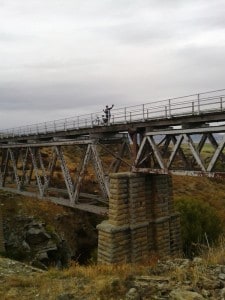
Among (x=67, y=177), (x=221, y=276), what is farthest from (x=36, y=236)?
(x=221, y=276)

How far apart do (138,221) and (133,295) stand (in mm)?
14080

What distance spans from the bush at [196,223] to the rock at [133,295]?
25867 millimetres

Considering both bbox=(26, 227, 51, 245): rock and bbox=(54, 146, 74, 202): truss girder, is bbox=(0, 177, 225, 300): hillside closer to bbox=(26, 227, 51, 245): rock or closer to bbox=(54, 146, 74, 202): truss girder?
bbox=(54, 146, 74, 202): truss girder

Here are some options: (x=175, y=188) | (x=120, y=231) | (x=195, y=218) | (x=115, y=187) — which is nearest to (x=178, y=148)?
(x=115, y=187)

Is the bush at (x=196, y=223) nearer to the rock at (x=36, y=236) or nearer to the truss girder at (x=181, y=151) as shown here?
the rock at (x=36, y=236)

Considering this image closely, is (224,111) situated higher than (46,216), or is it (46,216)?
(224,111)

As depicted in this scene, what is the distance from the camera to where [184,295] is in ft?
27.8

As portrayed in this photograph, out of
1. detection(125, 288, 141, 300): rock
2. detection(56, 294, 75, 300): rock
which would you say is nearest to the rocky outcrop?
detection(56, 294, 75, 300): rock

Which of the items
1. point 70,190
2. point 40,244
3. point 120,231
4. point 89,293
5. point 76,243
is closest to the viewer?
point 89,293

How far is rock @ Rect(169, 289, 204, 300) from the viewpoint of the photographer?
8346 millimetres

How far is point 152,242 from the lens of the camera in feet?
80.5

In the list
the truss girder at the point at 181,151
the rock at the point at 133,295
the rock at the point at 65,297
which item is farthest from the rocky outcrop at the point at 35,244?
the rock at the point at 133,295

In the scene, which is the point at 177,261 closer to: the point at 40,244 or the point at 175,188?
the point at 40,244

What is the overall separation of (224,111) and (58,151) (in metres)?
15.9
